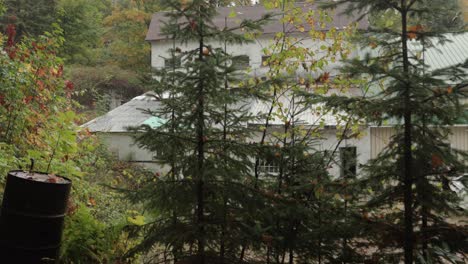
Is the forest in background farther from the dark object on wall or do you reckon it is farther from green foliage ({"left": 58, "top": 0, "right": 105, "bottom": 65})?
green foliage ({"left": 58, "top": 0, "right": 105, "bottom": 65})

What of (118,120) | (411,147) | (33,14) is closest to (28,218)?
(411,147)

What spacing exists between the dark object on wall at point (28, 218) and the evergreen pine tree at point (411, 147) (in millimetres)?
2553

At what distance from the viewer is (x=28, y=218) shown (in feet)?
11.9

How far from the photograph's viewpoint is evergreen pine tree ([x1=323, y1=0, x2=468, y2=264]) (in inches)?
113

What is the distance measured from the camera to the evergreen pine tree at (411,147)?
287 centimetres

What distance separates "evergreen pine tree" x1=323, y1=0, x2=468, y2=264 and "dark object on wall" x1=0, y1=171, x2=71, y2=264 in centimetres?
255

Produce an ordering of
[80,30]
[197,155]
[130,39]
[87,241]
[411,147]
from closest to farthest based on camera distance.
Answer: [411,147]
[197,155]
[87,241]
[80,30]
[130,39]

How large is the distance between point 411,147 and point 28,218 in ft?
10.6

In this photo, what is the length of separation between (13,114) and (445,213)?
523 cm

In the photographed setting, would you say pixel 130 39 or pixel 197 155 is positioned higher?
pixel 130 39

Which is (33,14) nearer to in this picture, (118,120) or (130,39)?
(130,39)

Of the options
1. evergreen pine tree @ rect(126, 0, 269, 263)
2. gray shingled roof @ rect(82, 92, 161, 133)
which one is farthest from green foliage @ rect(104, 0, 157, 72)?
evergreen pine tree @ rect(126, 0, 269, 263)

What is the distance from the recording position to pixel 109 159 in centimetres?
1080

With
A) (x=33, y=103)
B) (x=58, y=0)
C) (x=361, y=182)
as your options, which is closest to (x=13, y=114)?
(x=33, y=103)
